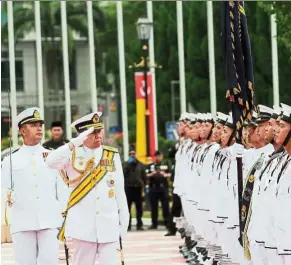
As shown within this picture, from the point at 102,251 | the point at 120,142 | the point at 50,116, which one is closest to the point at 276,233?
the point at 102,251

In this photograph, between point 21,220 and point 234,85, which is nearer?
point 21,220

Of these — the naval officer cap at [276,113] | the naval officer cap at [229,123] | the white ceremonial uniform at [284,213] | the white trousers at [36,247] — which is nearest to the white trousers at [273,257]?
the white ceremonial uniform at [284,213]

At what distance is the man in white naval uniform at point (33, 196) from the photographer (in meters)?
13.7

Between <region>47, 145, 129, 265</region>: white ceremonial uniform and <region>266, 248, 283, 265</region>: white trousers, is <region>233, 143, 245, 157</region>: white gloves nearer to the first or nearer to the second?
<region>47, 145, 129, 265</region>: white ceremonial uniform

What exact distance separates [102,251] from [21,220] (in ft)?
3.16

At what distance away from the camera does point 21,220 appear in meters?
13.8

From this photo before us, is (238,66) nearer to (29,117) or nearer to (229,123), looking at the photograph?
(229,123)

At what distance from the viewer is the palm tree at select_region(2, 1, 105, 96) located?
2270 inches

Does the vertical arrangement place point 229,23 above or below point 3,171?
above

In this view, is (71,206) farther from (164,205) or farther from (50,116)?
(50,116)

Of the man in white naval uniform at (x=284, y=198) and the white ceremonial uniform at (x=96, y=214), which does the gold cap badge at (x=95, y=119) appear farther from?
the man in white naval uniform at (x=284, y=198)

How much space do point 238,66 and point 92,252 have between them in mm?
2886

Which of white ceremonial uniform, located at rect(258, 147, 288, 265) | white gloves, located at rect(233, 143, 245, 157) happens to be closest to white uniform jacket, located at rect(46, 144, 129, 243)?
white ceremonial uniform, located at rect(258, 147, 288, 265)

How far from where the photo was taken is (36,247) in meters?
13.8
